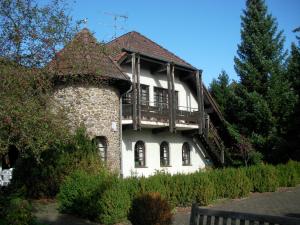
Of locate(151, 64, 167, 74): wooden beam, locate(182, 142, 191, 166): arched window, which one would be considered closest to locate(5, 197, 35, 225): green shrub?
locate(151, 64, 167, 74): wooden beam

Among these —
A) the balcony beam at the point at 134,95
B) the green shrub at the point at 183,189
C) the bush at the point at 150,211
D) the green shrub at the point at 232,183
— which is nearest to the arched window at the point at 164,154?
the balcony beam at the point at 134,95

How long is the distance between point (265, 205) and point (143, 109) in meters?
8.87

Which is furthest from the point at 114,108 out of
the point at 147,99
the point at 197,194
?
the point at 197,194

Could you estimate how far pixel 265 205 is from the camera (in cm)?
1675

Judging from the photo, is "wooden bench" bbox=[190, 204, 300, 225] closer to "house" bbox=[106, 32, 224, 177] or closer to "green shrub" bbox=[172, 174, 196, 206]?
"green shrub" bbox=[172, 174, 196, 206]

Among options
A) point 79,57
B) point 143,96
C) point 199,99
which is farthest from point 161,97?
point 79,57

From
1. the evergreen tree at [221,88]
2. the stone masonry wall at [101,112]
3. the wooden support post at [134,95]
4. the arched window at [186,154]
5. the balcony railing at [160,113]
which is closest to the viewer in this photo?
the stone masonry wall at [101,112]

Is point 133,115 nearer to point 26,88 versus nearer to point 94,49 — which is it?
point 94,49

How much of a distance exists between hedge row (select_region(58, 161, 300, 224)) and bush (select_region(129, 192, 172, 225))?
7.75ft

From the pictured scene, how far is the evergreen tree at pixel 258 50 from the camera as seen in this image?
1148 inches

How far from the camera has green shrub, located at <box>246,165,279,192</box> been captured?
2078cm

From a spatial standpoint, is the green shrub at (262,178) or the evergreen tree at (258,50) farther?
the evergreen tree at (258,50)

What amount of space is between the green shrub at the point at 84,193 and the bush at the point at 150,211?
3.22m

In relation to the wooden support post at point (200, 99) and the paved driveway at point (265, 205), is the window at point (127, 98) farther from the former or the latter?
the paved driveway at point (265, 205)
